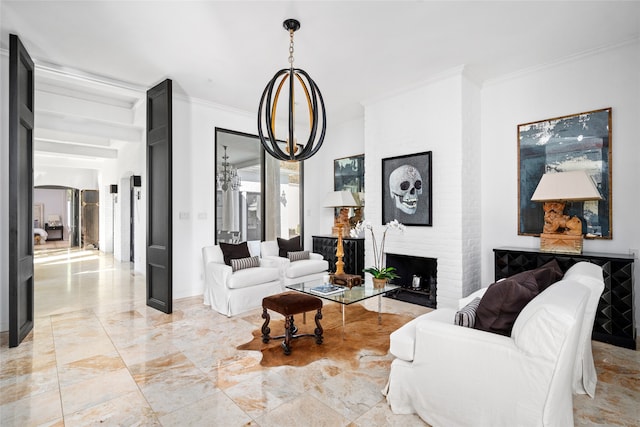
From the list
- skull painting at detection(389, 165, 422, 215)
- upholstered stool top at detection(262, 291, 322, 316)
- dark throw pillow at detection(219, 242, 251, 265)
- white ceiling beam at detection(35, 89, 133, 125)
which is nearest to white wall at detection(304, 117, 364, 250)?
skull painting at detection(389, 165, 422, 215)

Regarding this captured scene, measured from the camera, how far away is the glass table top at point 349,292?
3145 mm

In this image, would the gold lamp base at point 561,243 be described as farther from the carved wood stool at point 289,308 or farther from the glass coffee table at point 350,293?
the carved wood stool at point 289,308

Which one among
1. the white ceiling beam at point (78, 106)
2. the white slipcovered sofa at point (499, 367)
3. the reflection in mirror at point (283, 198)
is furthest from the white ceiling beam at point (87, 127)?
the white slipcovered sofa at point (499, 367)

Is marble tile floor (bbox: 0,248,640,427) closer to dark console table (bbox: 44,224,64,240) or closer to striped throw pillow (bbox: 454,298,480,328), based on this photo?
striped throw pillow (bbox: 454,298,480,328)

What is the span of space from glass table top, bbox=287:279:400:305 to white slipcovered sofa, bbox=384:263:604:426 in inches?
41.0

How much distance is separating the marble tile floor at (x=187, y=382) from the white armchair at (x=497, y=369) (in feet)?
0.80

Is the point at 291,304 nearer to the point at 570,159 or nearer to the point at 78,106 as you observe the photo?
the point at 570,159

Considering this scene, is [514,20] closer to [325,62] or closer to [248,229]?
[325,62]

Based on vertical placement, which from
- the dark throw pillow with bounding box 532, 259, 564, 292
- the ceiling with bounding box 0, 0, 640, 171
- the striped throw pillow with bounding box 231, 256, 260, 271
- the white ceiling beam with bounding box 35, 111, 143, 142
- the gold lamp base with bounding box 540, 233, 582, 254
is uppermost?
the ceiling with bounding box 0, 0, 640, 171

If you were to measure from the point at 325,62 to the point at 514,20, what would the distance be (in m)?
1.90

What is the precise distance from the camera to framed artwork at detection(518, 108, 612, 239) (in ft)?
11.4

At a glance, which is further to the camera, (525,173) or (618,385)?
(525,173)

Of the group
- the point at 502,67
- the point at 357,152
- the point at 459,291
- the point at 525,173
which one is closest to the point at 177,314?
the point at 459,291

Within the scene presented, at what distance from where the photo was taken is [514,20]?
3.02 meters
